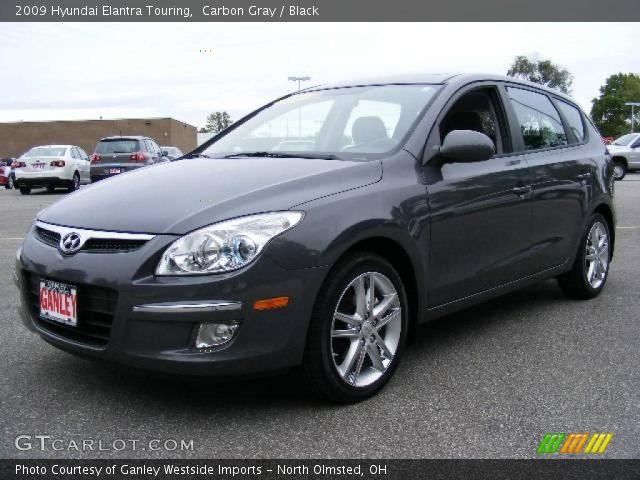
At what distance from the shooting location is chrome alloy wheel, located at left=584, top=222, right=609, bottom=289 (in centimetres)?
527

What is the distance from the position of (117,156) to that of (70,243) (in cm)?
1636

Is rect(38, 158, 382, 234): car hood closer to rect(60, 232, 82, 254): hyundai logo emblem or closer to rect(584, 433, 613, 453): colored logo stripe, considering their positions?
rect(60, 232, 82, 254): hyundai logo emblem

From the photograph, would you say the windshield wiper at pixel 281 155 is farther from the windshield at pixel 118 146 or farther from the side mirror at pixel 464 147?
the windshield at pixel 118 146

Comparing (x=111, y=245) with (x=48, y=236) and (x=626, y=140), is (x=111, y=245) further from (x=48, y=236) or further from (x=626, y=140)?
(x=626, y=140)

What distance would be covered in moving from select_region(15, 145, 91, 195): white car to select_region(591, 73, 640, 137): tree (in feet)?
300

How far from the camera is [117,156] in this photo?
18.7m

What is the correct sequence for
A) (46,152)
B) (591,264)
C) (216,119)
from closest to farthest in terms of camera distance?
(591,264) < (46,152) < (216,119)

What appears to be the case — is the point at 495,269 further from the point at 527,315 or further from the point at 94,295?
the point at 94,295

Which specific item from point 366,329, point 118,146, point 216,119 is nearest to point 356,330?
point 366,329

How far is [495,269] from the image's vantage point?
162 inches

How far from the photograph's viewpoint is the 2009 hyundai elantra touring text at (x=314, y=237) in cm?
283

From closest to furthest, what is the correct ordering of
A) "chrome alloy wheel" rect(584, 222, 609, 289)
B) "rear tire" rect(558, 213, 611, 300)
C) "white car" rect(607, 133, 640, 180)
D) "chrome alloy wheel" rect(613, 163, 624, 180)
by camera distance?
"rear tire" rect(558, 213, 611, 300) → "chrome alloy wheel" rect(584, 222, 609, 289) → "chrome alloy wheel" rect(613, 163, 624, 180) → "white car" rect(607, 133, 640, 180)

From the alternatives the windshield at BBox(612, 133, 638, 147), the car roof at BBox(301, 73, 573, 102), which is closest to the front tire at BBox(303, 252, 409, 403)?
the car roof at BBox(301, 73, 573, 102)

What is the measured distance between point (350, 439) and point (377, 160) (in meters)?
1.39
